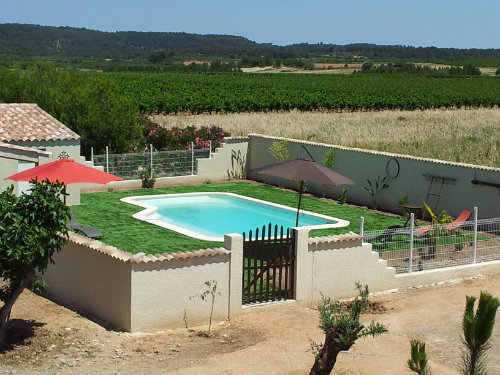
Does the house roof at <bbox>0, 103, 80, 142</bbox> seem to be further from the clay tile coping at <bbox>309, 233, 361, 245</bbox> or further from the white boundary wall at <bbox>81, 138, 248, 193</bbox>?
the clay tile coping at <bbox>309, 233, 361, 245</bbox>

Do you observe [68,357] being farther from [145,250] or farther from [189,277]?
[145,250]

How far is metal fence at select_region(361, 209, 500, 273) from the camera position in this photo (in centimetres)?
1744

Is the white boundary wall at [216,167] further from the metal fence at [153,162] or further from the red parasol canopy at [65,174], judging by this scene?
the red parasol canopy at [65,174]

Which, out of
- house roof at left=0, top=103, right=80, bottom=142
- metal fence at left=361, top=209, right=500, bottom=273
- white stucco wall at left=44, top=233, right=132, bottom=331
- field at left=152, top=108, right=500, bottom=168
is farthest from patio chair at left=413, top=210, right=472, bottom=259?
house roof at left=0, top=103, right=80, bottom=142

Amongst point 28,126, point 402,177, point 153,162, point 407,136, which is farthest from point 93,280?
point 407,136

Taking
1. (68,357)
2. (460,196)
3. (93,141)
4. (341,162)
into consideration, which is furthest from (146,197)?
(68,357)

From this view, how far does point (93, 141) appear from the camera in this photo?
99.2ft

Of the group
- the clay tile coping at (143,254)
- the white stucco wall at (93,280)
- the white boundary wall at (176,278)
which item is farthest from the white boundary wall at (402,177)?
the white stucco wall at (93,280)

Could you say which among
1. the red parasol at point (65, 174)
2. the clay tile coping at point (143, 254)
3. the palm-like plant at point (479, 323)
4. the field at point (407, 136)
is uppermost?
the palm-like plant at point (479, 323)

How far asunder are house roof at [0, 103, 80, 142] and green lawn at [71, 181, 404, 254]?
2170 millimetres

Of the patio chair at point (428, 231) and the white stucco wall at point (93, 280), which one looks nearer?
the white stucco wall at point (93, 280)

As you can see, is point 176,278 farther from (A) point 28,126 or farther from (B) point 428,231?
(A) point 28,126

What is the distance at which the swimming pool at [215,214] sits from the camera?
23.6 m

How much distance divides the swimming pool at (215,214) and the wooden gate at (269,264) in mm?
5900
